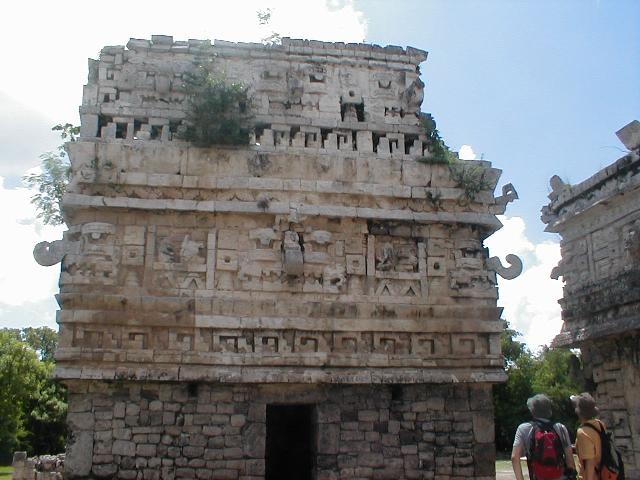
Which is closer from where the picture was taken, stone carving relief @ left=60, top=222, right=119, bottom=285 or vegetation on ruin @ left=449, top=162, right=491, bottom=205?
stone carving relief @ left=60, top=222, right=119, bottom=285

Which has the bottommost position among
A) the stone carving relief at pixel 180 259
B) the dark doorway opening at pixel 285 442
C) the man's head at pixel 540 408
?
the dark doorway opening at pixel 285 442

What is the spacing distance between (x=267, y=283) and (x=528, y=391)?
30513 mm

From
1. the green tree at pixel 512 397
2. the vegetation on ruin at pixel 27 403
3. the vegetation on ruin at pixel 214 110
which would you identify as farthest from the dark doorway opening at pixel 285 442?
the green tree at pixel 512 397

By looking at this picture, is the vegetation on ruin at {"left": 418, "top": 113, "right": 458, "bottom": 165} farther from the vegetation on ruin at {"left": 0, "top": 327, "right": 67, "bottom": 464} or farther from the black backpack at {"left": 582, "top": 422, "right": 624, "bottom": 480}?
the vegetation on ruin at {"left": 0, "top": 327, "right": 67, "bottom": 464}

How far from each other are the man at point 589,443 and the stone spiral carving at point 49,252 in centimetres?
699

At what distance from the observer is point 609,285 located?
A: 12.0 m

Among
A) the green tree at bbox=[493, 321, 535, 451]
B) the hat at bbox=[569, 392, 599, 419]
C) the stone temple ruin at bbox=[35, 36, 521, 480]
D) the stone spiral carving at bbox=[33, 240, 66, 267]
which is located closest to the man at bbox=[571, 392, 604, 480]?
the hat at bbox=[569, 392, 599, 419]

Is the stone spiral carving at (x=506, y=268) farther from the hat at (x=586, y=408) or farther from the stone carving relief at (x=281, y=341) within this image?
the hat at (x=586, y=408)

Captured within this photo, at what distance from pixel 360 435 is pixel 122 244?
4326mm

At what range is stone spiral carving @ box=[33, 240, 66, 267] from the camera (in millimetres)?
8953

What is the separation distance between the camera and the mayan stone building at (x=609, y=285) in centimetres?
1147

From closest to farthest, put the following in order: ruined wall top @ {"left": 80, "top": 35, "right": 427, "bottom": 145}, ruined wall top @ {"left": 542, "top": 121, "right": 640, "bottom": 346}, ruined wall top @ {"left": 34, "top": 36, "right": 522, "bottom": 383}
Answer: ruined wall top @ {"left": 34, "top": 36, "right": 522, "bottom": 383}
ruined wall top @ {"left": 80, "top": 35, "right": 427, "bottom": 145}
ruined wall top @ {"left": 542, "top": 121, "right": 640, "bottom": 346}

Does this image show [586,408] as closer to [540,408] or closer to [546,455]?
[540,408]

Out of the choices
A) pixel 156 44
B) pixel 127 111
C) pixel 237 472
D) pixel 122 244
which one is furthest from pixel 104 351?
pixel 156 44
